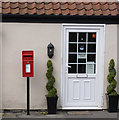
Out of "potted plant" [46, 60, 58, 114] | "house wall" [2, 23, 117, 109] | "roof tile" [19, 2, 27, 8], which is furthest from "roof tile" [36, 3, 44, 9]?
"potted plant" [46, 60, 58, 114]

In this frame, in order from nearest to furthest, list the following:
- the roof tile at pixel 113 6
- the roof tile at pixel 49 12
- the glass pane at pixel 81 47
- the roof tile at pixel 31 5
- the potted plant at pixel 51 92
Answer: the potted plant at pixel 51 92 → the roof tile at pixel 49 12 → the roof tile at pixel 31 5 → the roof tile at pixel 113 6 → the glass pane at pixel 81 47

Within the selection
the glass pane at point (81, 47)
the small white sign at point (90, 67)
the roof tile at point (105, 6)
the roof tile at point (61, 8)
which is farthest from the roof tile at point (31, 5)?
the small white sign at point (90, 67)

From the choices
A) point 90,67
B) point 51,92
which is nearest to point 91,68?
point 90,67

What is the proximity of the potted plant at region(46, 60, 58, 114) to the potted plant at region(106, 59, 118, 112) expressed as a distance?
1388mm

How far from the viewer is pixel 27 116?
7676 millimetres

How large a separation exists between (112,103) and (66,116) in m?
1.25

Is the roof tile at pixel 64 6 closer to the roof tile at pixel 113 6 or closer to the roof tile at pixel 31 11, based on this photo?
the roof tile at pixel 31 11

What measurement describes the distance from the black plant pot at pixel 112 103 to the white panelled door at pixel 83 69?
0.30 metres

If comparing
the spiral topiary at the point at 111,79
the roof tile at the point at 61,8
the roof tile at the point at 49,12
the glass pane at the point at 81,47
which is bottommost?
the spiral topiary at the point at 111,79

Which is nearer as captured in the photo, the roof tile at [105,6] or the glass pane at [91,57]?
the roof tile at [105,6]

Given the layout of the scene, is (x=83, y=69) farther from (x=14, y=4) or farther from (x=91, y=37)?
(x=14, y=4)

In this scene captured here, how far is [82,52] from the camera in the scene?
8.23 m

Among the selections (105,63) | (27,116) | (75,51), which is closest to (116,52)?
(105,63)

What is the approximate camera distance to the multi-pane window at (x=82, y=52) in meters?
8.19
